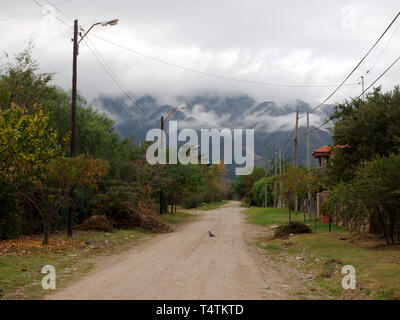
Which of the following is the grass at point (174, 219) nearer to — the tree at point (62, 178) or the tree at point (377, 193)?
the tree at point (62, 178)

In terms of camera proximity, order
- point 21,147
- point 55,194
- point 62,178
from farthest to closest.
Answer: point 55,194
point 62,178
point 21,147

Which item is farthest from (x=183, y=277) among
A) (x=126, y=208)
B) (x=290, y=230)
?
(x=126, y=208)

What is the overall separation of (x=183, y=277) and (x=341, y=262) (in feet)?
16.3

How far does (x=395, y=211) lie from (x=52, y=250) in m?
13.0

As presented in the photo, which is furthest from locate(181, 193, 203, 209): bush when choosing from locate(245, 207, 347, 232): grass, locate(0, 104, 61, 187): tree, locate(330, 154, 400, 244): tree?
locate(330, 154, 400, 244): tree

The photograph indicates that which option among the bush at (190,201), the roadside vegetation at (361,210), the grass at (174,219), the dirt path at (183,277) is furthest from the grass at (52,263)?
the bush at (190,201)

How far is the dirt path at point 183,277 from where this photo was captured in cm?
918

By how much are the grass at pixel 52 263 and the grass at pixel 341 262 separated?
6.03 m

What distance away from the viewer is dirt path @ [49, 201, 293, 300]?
9.18 meters

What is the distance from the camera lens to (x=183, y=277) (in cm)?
Answer: 1124

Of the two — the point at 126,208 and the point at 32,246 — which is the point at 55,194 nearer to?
the point at 32,246

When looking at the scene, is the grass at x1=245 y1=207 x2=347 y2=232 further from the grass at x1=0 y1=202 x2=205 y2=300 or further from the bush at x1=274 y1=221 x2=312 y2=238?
the grass at x1=0 y1=202 x2=205 y2=300
